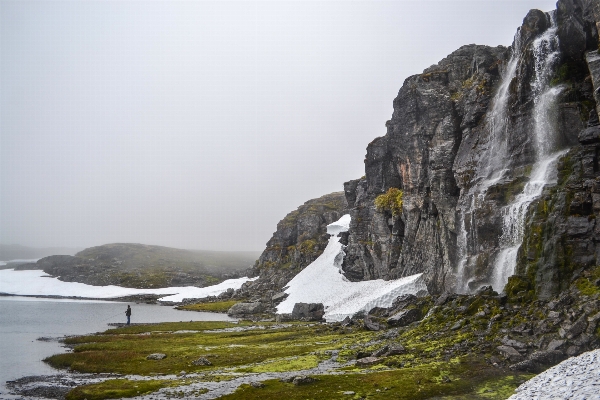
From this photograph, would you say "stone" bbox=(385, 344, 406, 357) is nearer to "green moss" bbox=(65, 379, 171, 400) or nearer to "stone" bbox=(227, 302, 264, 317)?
"green moss" bbox=(65, 379, 171, 400)

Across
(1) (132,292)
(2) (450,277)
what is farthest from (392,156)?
(1) (132,292)

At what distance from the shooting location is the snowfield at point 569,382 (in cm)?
2025

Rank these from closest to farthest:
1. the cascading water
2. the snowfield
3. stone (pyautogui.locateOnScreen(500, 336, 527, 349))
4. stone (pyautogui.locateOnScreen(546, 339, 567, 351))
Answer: the snowfield
stone (pyautogui.locateOnScreen(546, 339, 567, 351))
stone (pyautogui.locateOnScreen(500, 336, 527, 349))
the cascading water

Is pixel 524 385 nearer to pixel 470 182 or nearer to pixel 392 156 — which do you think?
pixel 470 182

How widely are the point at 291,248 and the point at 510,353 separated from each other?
11805cm

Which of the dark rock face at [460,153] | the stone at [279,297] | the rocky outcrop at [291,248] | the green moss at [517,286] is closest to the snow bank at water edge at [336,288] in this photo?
the stone at [279,297]

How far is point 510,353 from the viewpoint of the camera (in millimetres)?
31312

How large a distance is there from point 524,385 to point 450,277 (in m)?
36.8

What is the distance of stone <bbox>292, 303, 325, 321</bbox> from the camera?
260ft

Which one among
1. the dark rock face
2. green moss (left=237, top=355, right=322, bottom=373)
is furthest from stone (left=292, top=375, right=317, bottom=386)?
the dark rock face

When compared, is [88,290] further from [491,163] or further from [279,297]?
[491,163]

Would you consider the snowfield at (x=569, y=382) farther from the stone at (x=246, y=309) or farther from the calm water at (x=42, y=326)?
the stone at (x=246, y=309)

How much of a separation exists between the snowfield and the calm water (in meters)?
39.8

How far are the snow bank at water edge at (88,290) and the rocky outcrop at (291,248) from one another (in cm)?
1425
